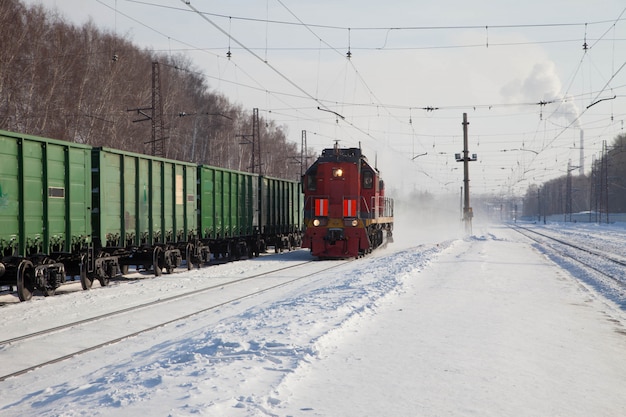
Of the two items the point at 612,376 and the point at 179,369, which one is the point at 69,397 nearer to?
the point at 179,369

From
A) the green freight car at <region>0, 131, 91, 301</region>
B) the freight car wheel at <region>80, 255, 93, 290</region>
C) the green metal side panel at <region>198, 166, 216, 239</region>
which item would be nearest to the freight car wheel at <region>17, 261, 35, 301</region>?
the green freight car at <region>0, 131, 91, 301</region>

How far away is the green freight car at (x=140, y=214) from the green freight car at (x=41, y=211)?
50cm

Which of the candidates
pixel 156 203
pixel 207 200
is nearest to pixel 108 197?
pixel 156 203

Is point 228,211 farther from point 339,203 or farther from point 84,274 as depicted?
point 84,274

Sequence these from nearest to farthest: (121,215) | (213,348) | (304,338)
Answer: (213,348) < (304,338) < (121,215)

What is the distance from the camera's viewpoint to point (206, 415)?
4984mm

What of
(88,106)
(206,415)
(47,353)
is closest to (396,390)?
(206,415)

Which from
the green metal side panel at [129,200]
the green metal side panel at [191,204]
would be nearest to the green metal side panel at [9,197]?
the green metal side panel at [129,200]

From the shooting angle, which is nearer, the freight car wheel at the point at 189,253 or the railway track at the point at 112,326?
the railway track at the point at 112,326

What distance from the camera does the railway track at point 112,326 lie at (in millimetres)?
8188

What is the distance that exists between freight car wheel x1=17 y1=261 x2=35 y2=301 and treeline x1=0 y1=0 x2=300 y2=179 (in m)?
17.3

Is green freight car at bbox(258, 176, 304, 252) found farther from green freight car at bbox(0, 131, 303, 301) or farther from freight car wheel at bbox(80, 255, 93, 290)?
freight car wheel at bbox(80, 255, 93, 290)

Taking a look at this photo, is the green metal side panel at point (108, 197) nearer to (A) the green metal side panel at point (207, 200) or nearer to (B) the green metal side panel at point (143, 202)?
(B) the green metal side panel at point (143, 202)

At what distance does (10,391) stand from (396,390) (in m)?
4.24
